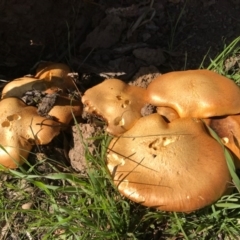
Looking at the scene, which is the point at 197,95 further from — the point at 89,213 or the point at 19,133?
the point at 19,133

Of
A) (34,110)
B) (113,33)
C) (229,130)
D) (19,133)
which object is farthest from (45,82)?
(229,130)

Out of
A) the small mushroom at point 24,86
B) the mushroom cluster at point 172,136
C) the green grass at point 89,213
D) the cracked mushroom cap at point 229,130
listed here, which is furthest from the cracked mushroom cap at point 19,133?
the cracked mushroom cap at point 229,130

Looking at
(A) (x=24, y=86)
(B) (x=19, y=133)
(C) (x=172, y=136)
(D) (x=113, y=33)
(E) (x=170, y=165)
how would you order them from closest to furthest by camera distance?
(E) (x=170, y=165) < (C) (x=172, y=136) < (B) (x=19, y=133) < (A) (x=24, y=86) < (D) (x=113, y=33)

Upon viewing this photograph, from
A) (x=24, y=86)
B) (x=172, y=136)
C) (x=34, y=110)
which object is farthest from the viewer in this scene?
(x=24, y=86)

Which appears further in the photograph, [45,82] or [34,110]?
[45,82]

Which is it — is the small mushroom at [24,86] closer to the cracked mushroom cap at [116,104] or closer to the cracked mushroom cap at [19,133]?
the cracked mushroom cap at [19,133]

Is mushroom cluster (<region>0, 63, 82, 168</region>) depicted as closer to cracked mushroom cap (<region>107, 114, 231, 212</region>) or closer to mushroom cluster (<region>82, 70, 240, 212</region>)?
mushroom cluster (<region>82, 70, 240, 212</region>)

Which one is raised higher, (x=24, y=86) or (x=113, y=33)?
(x=113, y=33)
